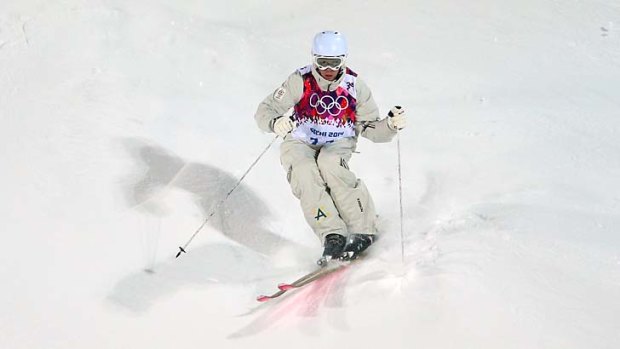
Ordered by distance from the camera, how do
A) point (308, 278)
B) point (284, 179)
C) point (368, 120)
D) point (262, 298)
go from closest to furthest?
1. point (262, 298)
2. point (308, 278)
3. point (368, 120)
4. point (284, 179)

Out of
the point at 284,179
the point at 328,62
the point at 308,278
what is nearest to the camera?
the point at 308,278

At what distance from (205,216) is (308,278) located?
4.35 feet

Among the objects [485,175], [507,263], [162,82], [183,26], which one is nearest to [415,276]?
[507,263]

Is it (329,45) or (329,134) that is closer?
(329,45)

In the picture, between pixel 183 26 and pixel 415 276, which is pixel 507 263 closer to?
pixel 415 276

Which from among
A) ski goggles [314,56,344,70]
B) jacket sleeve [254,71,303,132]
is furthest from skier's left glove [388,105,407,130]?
jacket sleeve [254,71,303,132]

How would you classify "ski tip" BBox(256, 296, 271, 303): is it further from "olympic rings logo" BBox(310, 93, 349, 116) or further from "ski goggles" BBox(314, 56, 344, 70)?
"ski goggles" BBox(314, 56, 344, 70)

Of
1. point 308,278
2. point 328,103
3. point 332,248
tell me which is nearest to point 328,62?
point 328,103

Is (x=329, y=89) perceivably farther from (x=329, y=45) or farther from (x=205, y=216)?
(x=205, y=216)

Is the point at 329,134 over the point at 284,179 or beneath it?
over

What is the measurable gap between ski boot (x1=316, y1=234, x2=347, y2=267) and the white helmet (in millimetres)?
1290

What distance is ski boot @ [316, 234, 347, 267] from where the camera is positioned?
5523 millimetres

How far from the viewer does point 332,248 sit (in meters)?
5.54

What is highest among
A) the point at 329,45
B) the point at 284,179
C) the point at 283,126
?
the point at 329,45
